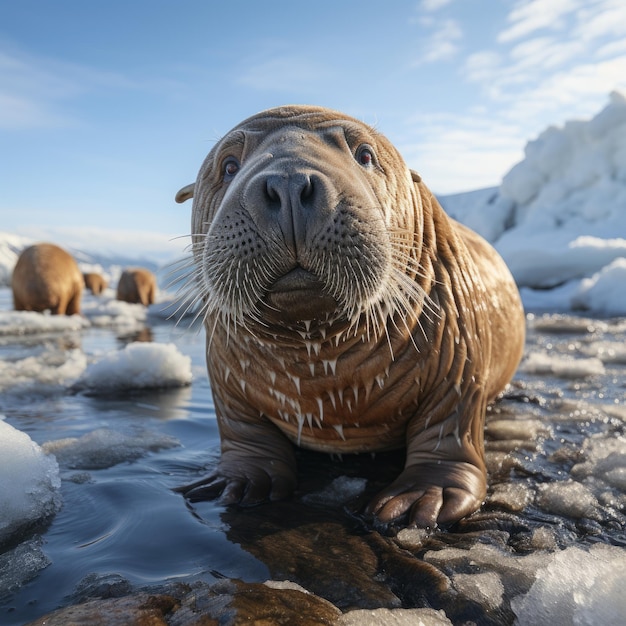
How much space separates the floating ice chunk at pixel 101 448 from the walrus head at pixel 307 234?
3.53ft

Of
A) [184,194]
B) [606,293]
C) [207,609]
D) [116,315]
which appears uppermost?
[184,194]

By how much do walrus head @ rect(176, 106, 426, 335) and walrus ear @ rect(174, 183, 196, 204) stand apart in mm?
703

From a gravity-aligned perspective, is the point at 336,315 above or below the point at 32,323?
above

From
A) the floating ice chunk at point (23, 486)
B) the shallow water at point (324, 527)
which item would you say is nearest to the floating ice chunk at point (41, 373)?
the shallow water at point (324, 527)

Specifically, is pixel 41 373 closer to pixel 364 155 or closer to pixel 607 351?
pixel 364 155

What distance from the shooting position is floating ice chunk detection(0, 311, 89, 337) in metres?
10.3

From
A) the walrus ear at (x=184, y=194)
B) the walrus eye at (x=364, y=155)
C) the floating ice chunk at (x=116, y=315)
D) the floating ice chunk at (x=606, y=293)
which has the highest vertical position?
the walrus eye at (x=364, y=155)

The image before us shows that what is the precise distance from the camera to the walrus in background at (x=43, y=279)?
11.7m

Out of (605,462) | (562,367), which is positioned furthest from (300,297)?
(562,367)

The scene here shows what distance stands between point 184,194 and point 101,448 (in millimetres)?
1454

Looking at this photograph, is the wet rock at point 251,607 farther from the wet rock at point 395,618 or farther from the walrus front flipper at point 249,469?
the walrus front flipper at point 249,469

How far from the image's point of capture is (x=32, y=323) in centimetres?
1071

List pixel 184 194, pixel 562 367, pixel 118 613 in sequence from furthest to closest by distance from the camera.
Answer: pixel 562 367 → pixel 184 194 → pixel 118 613

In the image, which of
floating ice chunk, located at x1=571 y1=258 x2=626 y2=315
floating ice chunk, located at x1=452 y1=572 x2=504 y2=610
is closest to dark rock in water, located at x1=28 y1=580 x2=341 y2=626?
floating ice chunk, located at x1=452 y1=572 x2=504 y2=610
